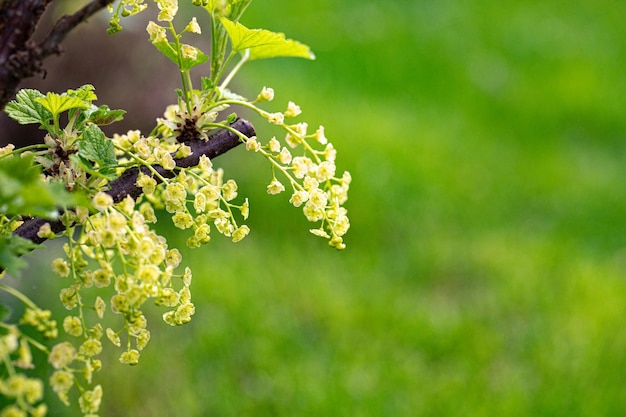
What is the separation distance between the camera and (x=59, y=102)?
100 cm

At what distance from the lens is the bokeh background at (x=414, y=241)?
261cm

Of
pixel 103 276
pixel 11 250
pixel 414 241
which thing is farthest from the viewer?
pixel 414 241

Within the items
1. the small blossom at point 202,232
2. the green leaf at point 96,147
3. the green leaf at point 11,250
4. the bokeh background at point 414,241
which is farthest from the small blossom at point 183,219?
the bokeh background at point 414,241

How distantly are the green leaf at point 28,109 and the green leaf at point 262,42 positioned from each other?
279mm

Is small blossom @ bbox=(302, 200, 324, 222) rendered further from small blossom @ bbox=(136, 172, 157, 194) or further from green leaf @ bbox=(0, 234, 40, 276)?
green leaf @ bbox=(0, 234, 40, 276)

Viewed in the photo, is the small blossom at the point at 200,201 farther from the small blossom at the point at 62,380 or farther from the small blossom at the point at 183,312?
the small blossom at the point at 62,380

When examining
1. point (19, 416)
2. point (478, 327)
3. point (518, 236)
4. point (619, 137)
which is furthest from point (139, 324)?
point (619, 137)

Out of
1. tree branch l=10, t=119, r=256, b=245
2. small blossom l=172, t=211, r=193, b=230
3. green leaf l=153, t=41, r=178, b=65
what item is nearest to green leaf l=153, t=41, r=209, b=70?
green leaf l=153, t=41, r=178, b=65

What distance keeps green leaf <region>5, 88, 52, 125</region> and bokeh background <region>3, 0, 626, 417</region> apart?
155 centimetres

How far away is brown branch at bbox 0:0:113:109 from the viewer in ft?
2.72

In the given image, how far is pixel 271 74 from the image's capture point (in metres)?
4.95

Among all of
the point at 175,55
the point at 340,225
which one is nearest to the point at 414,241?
the point at 340,225

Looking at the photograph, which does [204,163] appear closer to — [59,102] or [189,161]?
[189,161]

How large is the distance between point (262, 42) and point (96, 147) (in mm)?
293
